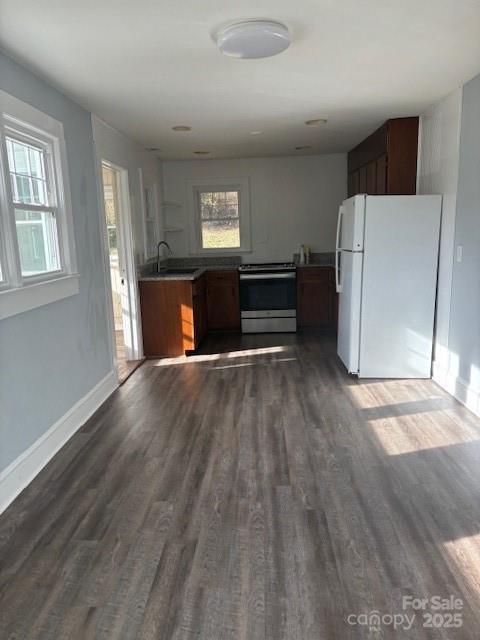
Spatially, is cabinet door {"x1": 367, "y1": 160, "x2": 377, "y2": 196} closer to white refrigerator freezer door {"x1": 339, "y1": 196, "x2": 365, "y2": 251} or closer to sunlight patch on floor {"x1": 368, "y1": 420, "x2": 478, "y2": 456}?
white refrigerator freezer door {"x1": 339, "y1": 196, "x2": 365, "y2": 251}

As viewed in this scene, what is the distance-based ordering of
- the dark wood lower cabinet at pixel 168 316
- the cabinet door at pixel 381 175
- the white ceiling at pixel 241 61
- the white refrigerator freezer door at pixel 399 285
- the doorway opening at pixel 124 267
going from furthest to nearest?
the dark wood lower cabinet at pixel 168 316 → the doorway opening at pixel 124 267 → the cabinet door at pixel 381 175 → the white refrigerator freezer door at pixel 399 285 → the white ceiling at pixel 241 61

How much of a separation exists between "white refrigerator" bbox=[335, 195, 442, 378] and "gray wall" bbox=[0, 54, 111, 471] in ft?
7.27

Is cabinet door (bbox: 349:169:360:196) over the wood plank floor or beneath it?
over

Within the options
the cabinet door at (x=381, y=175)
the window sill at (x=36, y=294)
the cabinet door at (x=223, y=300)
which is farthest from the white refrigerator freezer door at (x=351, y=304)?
the window sill at (x=36, y=294)

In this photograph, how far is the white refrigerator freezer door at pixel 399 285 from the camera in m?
3.92

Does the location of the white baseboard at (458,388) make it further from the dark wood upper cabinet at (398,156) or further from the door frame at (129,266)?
the door frame at (129,266)

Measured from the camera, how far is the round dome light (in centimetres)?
222

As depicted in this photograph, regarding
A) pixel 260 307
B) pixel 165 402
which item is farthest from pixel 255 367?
pixel 260 307

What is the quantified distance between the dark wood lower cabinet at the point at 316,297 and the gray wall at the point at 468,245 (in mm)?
2428

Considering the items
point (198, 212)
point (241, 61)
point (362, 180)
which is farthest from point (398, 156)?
point (198, 212)

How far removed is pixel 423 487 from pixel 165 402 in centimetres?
208

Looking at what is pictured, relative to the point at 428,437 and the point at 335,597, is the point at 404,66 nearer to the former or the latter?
the point at 428,437

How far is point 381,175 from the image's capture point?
462 centimetres

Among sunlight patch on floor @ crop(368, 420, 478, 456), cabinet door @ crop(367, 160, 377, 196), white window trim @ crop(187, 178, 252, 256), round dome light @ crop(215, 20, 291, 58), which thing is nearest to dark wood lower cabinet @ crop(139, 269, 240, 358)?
white window trim @ crop(187, 178, 252, 256)
